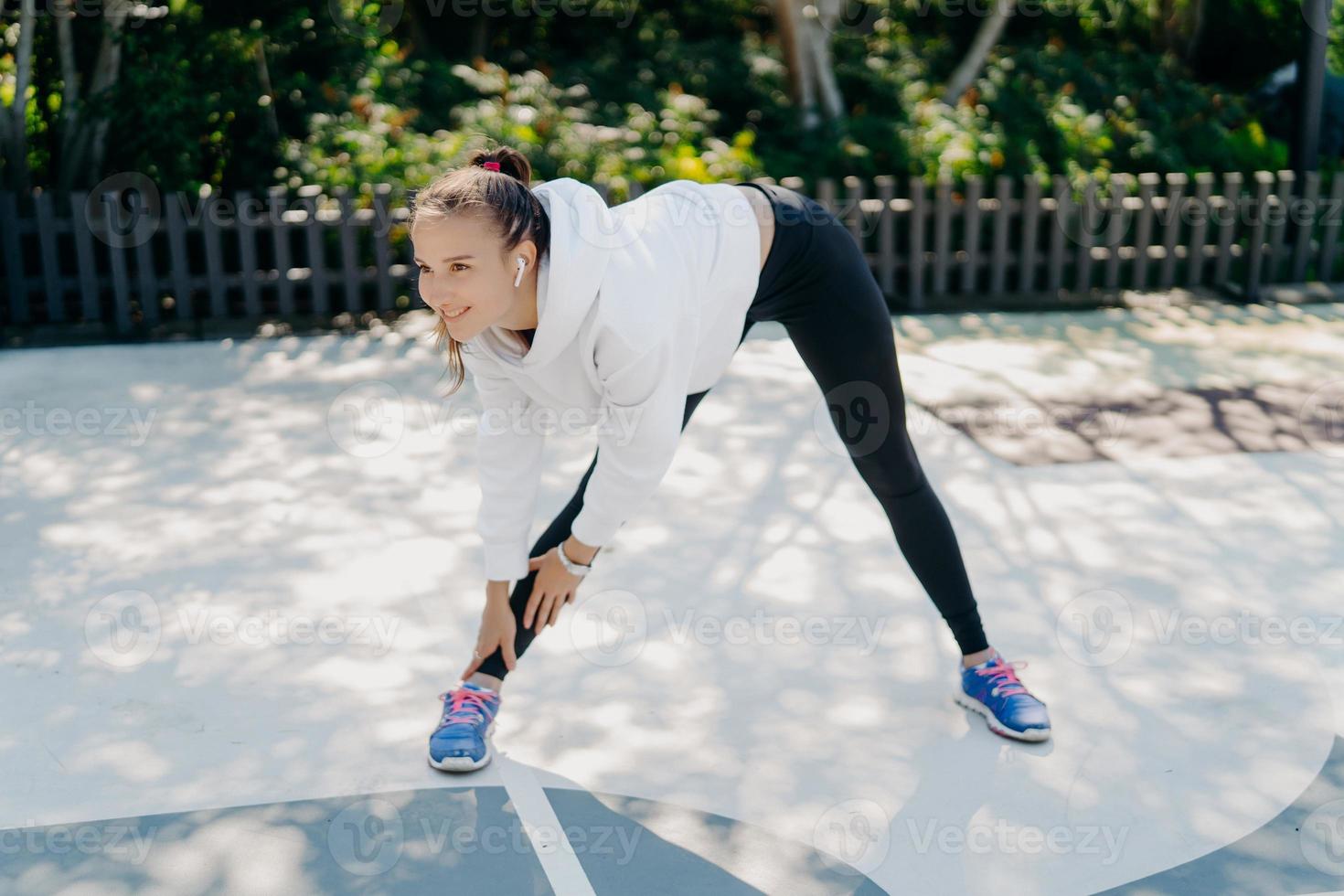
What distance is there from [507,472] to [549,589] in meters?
0.30

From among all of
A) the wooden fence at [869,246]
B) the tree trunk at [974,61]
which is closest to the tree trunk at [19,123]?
the wooden fence at [869,246]

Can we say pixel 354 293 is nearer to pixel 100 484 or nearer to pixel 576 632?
pixel 100 484

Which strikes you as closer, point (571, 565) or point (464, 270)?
point (464, 270)

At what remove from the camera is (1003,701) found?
3.59 m

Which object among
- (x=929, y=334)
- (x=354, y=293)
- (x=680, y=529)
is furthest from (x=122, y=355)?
(x=929, y=334)

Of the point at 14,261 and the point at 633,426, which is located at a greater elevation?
the point at 633,426

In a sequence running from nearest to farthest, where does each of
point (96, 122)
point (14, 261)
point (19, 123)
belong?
point (14, 261), point (19, 123), point (96, 122)

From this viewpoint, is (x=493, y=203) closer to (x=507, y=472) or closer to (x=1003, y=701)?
(x=507, y=472)

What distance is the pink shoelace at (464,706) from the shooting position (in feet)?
11.3

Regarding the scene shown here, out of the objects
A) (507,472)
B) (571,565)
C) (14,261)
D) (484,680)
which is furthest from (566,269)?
(14,261)

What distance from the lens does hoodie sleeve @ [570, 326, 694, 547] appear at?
2822 mm

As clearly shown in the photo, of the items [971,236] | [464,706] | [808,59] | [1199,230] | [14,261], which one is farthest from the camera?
[808,59]

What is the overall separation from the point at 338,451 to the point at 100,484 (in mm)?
945

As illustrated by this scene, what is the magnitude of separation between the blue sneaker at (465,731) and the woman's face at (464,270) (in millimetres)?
Result: 1112
